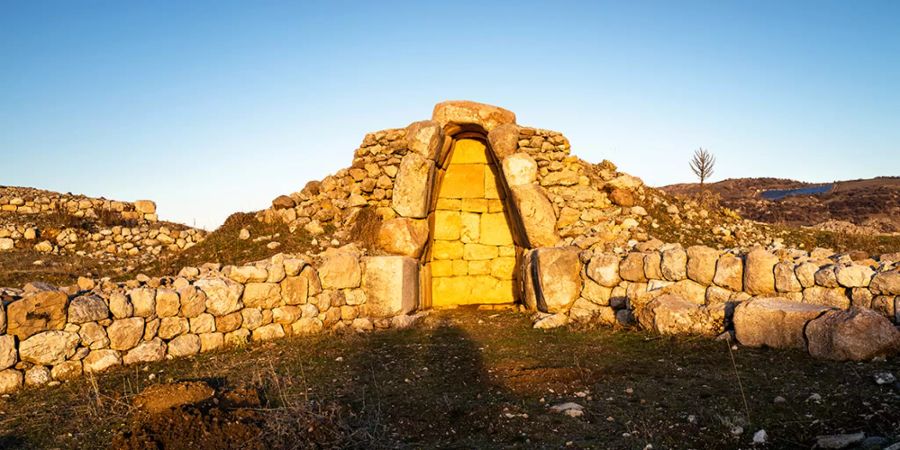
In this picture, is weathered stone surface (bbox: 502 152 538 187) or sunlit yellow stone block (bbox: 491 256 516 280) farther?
sunlit yellow stone block (bbox: 491 256 516 280)

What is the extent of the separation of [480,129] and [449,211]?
1.70 meters

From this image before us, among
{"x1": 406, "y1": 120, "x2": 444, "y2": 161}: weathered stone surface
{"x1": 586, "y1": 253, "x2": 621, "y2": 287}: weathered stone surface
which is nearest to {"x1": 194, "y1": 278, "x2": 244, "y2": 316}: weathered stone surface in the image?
{"x1": 406, "y1": 120, "x2": 444, "y2": 161}: weathered stone surface

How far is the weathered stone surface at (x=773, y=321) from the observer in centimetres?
552

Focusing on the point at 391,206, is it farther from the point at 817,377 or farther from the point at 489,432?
the point at 817,377

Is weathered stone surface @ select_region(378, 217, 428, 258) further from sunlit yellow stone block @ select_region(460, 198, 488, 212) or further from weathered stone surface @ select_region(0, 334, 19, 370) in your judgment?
weathered stone surface @ select_region(0, 334, 19, 370)

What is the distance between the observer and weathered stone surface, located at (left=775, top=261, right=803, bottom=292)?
21.0 feet

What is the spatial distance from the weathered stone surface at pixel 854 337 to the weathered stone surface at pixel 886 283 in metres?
0.72

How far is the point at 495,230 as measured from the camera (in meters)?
10.9

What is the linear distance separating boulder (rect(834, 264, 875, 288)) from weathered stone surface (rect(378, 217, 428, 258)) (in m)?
5.63

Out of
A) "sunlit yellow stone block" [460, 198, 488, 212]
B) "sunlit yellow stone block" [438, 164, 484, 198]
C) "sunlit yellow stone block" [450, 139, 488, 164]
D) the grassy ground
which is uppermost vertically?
"sunlit yellow stone block" [450, 139, 488, 164]

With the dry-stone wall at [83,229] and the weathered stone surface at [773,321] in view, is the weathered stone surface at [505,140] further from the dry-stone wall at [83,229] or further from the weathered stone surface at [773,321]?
the dry-stone wall at [83,229]

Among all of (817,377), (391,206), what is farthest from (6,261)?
(817,377)

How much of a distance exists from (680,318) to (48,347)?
659 centimetres

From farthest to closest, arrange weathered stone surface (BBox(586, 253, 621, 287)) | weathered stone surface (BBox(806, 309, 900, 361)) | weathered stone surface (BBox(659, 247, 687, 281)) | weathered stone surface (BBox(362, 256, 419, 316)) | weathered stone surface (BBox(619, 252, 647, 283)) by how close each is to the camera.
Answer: weathered stone surface (BBox(362, 256, 419, 316)) < weathered stone surface (BBox(586, 253, 621, 287)) < weathered stone surface (BBox(619, 252, 647, 283)) < weathered stone surface (BBox(659, 247, 687, 281)) < weathered stone surface (BBox(806, 309, 900, 361))
